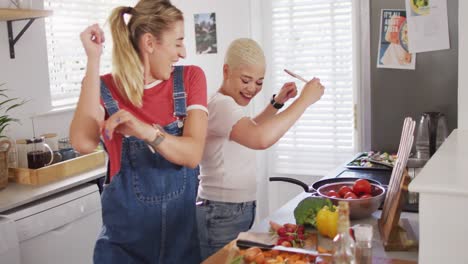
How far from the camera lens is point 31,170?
2834 mm

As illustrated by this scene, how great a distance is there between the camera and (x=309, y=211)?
1753 millimetres

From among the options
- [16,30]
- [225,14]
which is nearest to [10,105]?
[16,30]

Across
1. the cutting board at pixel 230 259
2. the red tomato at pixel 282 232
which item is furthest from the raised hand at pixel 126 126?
the red tomato at pixel 282 232

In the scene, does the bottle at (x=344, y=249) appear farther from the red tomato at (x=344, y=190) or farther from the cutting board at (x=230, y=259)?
the red tomato at (x=344, y=190)

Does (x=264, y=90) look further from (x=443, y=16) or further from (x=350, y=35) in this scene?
(x=443, y=16)

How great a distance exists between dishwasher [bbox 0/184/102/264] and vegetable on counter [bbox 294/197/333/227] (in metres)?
1.36

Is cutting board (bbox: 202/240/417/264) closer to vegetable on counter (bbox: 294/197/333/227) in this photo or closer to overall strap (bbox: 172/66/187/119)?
vegetable on counter (bbox: 294/197/333/227)

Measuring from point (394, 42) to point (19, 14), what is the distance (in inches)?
78.5

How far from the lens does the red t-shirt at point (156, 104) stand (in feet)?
5.39

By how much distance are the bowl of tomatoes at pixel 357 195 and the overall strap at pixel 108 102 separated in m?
0.76

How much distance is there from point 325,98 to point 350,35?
46 centimetres

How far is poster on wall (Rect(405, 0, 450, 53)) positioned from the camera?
2930 mm

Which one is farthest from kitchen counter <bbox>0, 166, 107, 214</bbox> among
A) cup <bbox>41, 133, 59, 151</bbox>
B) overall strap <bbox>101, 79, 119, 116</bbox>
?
overall strap <bbox>101, 79, 119, 116</bbox>

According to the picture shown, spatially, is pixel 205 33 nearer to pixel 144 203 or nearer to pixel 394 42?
pixel 394 42
